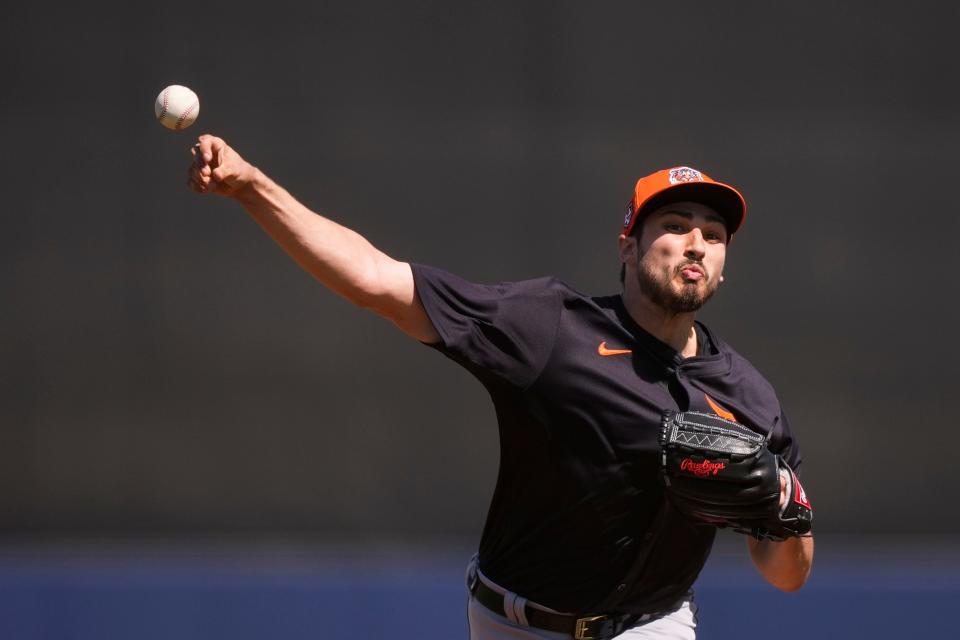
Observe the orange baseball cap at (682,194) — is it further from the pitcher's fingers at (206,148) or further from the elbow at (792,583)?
the pitcher's fingers at (206,148)

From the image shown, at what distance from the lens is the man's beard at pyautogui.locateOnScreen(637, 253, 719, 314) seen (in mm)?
2693

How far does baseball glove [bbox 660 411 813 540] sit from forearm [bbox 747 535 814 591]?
26 cm

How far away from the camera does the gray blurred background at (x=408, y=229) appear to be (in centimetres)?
495

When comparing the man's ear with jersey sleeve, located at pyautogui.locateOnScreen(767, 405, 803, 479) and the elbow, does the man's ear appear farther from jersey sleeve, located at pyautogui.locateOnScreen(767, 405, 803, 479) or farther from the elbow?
the elbow

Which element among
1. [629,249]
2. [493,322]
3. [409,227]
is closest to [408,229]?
[409,227]

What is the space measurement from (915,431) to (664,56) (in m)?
1.98

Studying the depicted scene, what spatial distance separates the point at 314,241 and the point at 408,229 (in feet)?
9.31

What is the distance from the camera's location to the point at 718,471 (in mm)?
2459

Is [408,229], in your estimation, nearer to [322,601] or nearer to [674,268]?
[322,601]

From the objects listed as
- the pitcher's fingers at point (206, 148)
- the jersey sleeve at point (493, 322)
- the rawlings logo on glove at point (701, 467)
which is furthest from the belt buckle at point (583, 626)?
the pitcher's fingers at point (206, 148)

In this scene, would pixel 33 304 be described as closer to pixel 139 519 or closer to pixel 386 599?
pixel 139 519

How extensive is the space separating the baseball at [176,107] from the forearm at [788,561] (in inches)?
66.6

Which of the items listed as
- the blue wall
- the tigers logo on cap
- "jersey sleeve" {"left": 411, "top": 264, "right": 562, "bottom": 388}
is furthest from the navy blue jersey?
the blue wall

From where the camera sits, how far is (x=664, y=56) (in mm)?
5117
